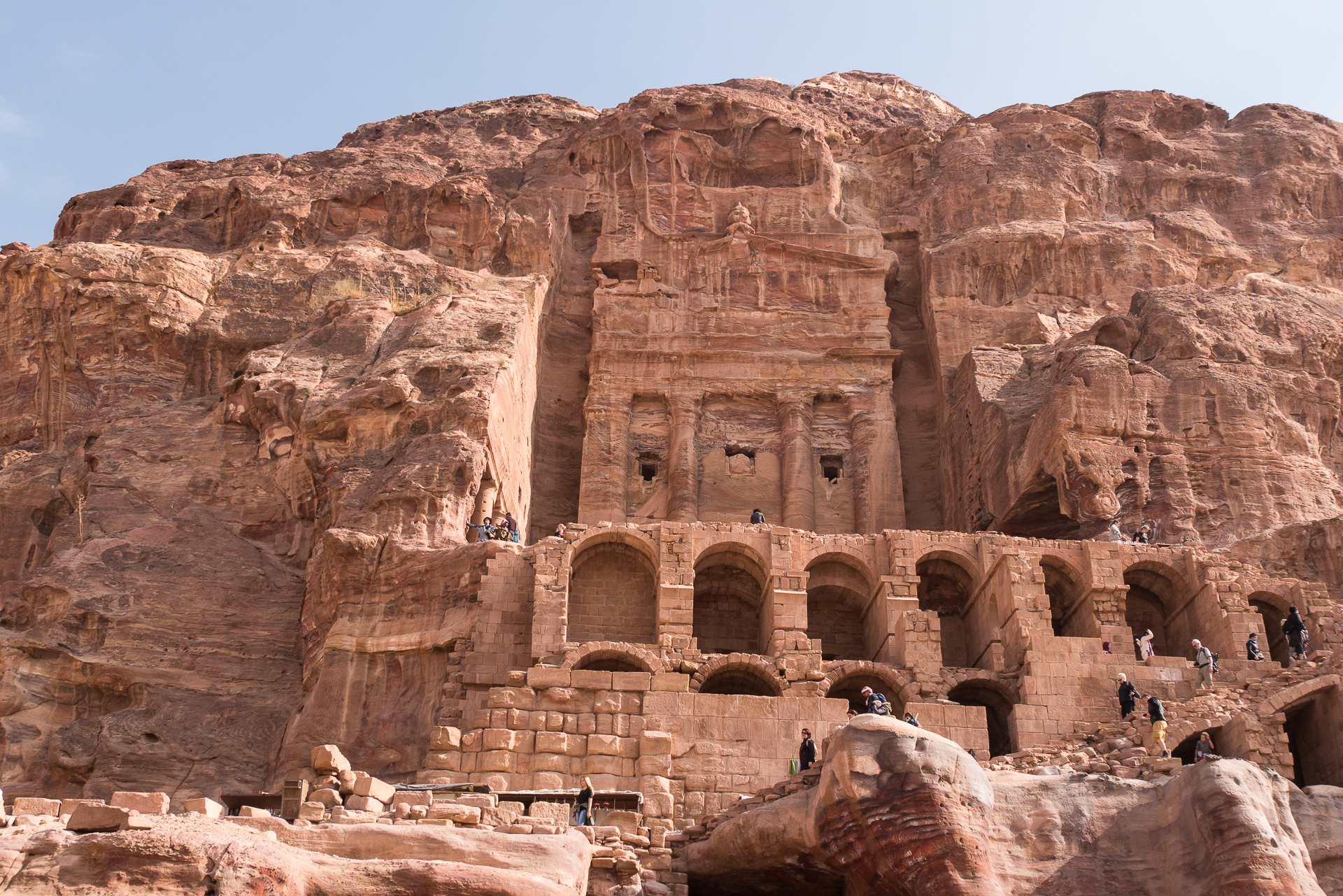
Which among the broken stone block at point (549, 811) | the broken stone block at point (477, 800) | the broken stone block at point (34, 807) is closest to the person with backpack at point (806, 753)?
the broken stone block at point (549, 811)

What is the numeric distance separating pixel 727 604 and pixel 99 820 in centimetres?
1947

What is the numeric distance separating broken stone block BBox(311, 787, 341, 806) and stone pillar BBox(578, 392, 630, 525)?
789 inches

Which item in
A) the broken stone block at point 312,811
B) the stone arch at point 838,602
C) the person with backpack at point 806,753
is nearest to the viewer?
the broken stone block at point 312,811

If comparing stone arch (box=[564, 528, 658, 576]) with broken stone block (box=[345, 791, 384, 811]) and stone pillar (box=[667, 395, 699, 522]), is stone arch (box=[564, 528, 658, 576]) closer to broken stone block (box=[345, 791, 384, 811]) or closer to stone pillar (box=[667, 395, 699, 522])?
stone pillar (box=[667, 395, 699, 522])

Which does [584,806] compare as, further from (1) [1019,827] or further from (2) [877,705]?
(1) [1019,827]

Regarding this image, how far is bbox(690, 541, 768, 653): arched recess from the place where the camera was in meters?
35.7

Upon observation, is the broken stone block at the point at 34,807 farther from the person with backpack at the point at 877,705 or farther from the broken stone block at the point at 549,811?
the person with backpack at the point at 877,705

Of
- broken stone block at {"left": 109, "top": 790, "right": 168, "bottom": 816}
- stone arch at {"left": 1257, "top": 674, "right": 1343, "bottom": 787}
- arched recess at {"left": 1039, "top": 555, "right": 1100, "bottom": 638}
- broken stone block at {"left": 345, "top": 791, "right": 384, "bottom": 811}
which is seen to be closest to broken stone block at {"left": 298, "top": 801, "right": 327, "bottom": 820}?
broken stone block at {"left": 345, "top": 791, "right": 384, "bottom": 811}

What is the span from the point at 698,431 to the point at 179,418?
15748 mm

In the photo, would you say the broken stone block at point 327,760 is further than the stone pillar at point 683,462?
No

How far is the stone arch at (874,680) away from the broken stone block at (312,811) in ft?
42.3

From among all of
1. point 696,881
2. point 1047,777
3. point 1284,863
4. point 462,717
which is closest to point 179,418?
point 462,717

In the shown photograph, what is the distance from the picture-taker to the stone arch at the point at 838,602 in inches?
1391

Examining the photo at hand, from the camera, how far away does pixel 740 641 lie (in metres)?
36.3
